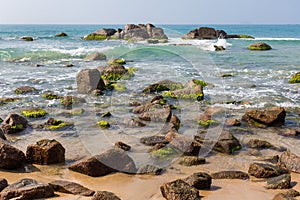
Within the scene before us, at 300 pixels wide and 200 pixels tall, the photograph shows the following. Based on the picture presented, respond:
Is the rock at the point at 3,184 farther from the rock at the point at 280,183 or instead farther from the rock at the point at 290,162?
the rock at the point at 290,162

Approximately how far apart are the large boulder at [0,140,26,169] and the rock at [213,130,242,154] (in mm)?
4059

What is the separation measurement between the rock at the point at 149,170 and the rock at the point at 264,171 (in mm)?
1668

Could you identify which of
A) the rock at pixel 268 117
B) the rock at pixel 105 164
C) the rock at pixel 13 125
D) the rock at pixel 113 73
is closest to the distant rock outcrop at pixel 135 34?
the rock at pixel 113 73

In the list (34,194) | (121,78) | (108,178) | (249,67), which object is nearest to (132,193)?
(108,178)

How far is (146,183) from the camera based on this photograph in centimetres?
604

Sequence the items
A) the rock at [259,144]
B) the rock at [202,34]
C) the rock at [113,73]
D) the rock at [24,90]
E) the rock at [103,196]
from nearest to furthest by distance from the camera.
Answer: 1. the rock at [103,196]
2. the rock at [259,144]
3. the rock at [24,90]
4. the rock at [113,73]
5. the rock at [202,34]

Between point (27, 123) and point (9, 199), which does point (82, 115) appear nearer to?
point (27, 123)

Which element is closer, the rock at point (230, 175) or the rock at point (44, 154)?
the rock at point (230, 175)

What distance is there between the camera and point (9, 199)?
5078mm

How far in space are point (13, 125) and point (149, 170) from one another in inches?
169

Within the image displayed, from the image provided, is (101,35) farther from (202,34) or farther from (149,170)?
(149,170)

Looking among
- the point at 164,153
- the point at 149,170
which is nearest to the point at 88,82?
the point at 164,153

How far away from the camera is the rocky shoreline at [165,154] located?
5.57 m

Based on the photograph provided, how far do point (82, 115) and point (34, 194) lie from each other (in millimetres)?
5596
